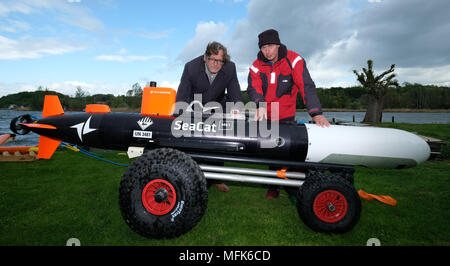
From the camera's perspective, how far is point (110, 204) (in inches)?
130

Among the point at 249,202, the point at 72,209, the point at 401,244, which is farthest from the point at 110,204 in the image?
the point at 401,244

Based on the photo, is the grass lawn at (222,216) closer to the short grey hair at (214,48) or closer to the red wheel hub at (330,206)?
the red wheel hub at (330,206)

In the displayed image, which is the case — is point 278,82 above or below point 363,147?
above

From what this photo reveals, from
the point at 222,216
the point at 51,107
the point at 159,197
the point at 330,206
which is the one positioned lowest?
the point at 222,216

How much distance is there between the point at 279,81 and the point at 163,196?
2591mm

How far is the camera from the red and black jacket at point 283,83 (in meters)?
3.37

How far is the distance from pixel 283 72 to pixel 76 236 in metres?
3.66

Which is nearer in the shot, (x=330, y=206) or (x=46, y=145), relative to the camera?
(x=330, y=206)

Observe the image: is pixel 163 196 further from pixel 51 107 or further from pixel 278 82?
pixel 51 107

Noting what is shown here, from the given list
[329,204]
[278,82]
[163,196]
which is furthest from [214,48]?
[329,204]

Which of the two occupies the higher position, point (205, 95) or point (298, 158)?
point (205, 95)

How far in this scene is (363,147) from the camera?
286 cm

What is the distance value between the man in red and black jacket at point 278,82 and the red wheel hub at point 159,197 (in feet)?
5.91

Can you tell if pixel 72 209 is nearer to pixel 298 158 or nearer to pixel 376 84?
pixel 298 158
